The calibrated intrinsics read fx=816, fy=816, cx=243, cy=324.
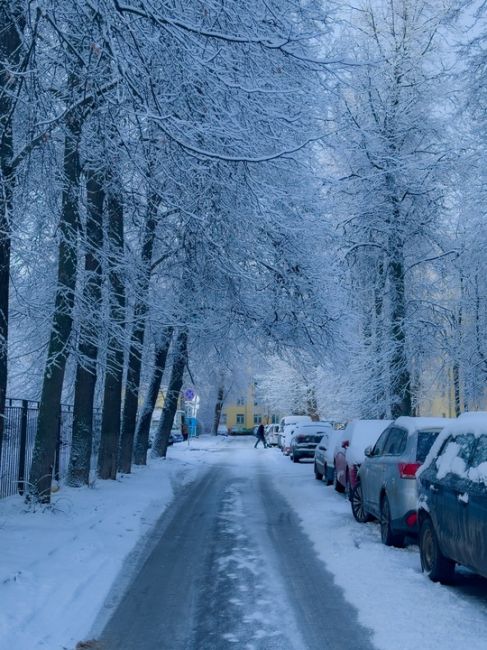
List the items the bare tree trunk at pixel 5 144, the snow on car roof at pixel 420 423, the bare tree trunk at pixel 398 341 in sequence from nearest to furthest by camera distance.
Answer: the bare tree trunk at pixel 5 144 < the snow on car roof at pixel 420 423 < the bare tree trunk at pixel 398 341

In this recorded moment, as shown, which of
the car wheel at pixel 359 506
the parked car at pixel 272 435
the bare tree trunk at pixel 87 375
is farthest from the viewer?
the parked car at pixel 272 435

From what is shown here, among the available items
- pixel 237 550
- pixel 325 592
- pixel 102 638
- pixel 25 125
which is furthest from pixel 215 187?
pixel 102 638

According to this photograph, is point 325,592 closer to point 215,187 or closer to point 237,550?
point 237,550

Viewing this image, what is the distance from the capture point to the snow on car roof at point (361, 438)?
54.4 ft

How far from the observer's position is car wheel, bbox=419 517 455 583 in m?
8.44

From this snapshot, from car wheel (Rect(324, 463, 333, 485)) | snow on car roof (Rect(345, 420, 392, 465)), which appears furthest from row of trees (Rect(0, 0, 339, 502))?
car wheel (Rect(324, 463, 333, 485))

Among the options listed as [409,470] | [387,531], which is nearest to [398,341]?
[387,531]

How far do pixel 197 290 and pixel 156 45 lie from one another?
8.57 meters

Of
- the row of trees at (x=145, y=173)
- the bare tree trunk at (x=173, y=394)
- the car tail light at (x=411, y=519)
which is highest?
the row of trees at (x=145, y=173)

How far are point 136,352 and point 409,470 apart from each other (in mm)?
11479

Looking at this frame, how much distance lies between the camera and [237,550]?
→ 10867mm

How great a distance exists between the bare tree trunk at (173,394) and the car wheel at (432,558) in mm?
15278

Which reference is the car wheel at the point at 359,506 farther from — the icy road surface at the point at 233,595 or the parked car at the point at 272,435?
the parked car at the point at 272,435

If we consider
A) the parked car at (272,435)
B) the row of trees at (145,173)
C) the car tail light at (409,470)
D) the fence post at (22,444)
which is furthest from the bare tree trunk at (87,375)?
the parked car at (272,435)
